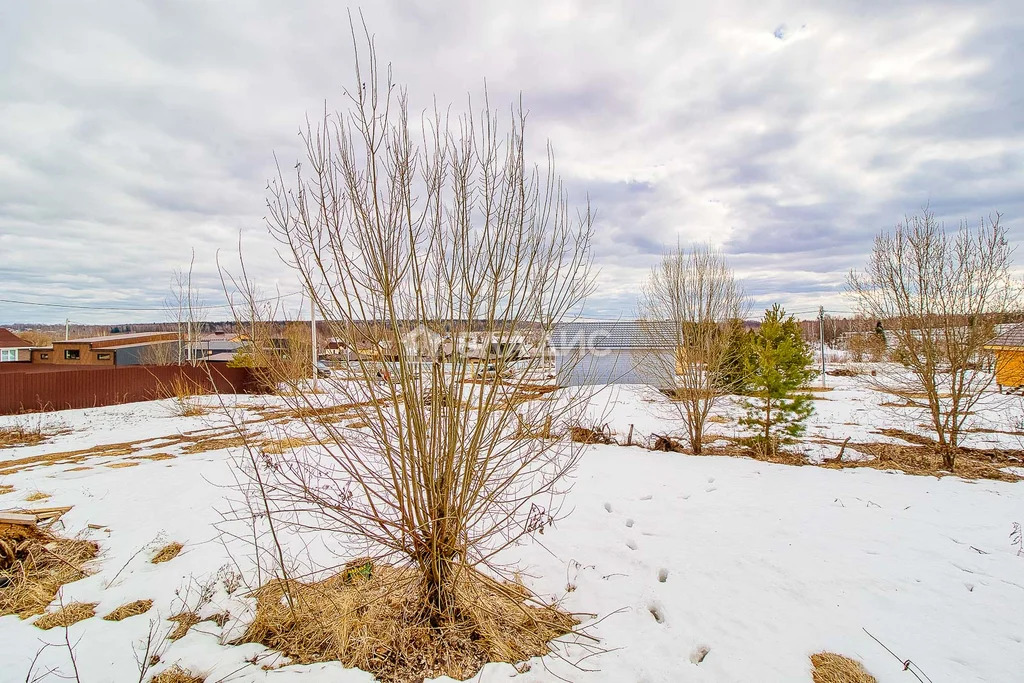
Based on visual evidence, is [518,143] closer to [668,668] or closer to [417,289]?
[417,289]

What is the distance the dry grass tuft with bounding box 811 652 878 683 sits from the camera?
9.17 ft

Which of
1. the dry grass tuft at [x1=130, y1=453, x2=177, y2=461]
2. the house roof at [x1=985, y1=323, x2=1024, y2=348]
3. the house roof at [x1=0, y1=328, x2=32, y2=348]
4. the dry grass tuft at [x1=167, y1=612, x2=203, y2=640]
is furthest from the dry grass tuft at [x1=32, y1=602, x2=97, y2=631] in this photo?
the house roof at [x1=0, y1=328, x2=32, y2=348]

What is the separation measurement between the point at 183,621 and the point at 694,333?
8.76m

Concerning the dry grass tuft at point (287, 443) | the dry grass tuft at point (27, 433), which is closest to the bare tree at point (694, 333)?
the dry grass tuft at point (287, 443)

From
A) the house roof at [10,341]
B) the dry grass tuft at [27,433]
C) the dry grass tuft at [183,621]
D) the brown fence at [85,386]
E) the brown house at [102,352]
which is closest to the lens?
the dry grass tuft at [183,621]

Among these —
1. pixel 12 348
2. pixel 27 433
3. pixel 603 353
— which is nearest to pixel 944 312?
pixel 603 353

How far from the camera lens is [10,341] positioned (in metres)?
38.0

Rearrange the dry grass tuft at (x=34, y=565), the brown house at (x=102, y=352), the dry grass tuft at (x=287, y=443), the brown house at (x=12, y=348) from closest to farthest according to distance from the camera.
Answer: the dry grass tuft at (x=287, y=443), the dry grass tuft at (x=34, y=565), the brown house at (x=102, y=352), the brown house at (x=12, y=348)

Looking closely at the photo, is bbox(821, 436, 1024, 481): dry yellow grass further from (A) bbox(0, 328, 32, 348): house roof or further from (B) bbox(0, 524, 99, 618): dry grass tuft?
(A) bbox(0, 328, 32, 348): house roof

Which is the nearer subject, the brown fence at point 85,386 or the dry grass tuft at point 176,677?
the dry grass tuft at point 176,677

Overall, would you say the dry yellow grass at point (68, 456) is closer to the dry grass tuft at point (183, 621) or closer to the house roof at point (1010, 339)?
the dry grass tuft at point (183, 621)

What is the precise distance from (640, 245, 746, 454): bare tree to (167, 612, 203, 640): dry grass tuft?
844 cm

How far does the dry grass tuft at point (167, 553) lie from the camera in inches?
176

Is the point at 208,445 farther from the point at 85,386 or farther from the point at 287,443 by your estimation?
the point at 85,386
